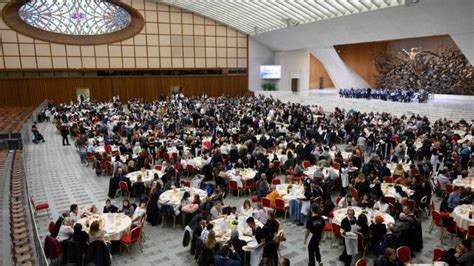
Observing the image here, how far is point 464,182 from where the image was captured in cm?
925

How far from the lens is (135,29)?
31828mm

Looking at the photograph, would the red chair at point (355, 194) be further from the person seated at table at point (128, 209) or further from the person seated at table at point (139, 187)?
the person seated at table at point (139, 187)

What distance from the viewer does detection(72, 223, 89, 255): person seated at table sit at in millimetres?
6145

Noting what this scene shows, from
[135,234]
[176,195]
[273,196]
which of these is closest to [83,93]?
[176,195]

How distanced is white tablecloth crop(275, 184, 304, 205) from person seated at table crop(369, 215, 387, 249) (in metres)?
2.03

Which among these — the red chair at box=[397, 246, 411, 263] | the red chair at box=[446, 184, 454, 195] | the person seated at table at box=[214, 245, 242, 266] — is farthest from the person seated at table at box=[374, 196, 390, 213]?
the person seated at table at box=[214, 245, 242, 266]

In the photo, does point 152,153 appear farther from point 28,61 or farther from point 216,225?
point 28,61

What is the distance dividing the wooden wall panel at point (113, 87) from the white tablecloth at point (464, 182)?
28357mm

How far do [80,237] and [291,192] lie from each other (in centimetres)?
503

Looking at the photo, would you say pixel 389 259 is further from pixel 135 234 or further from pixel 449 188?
pixel 449 188

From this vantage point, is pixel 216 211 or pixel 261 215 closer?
pixel 261 215

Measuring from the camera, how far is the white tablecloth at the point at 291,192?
8539 mm

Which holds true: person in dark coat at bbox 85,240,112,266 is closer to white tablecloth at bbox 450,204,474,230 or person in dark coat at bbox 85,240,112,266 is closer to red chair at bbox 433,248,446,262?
red chair at bbox 433,248,446,262

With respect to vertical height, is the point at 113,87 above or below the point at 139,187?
above
